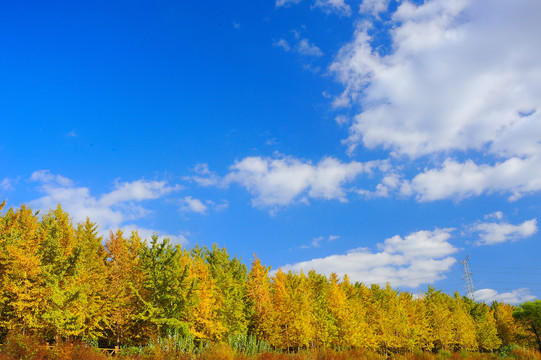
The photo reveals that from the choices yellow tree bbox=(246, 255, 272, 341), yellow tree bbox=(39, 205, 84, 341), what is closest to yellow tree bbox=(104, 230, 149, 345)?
yellow tree bbox=(39, 205, 84, 341)

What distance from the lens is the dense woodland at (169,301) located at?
29.3 m

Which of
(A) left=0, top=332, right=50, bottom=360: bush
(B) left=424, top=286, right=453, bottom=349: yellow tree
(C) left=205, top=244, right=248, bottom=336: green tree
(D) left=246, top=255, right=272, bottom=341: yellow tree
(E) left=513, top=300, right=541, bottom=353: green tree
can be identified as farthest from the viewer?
(E) left=513, top=300, right=541, bottom=353: green tree

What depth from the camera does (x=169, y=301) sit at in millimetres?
31625

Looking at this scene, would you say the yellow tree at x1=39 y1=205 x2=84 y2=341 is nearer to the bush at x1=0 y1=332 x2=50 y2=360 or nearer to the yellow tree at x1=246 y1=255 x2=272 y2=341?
the bush at x1=0 y1=332 x2=50 y2=360

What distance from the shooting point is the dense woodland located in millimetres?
29297

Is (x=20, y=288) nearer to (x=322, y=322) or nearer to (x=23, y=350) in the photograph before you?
(x=23, y=350)

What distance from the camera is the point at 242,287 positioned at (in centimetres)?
4712

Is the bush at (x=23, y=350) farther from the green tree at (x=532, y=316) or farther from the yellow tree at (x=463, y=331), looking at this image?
the green tree at (x=532, y=316)

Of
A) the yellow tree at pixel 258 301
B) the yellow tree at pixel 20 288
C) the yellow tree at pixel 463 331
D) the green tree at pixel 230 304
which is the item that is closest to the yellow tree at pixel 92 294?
the yellow tree at pixel 20 288

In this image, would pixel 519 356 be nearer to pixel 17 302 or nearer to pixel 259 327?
pixel 259 327

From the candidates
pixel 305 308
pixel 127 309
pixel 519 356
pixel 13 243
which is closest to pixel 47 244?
pixel 13 243

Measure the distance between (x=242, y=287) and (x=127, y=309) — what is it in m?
15.8

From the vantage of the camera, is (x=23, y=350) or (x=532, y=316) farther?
(x=532, y=316)

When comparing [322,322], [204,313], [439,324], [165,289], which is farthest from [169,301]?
[439,324]
